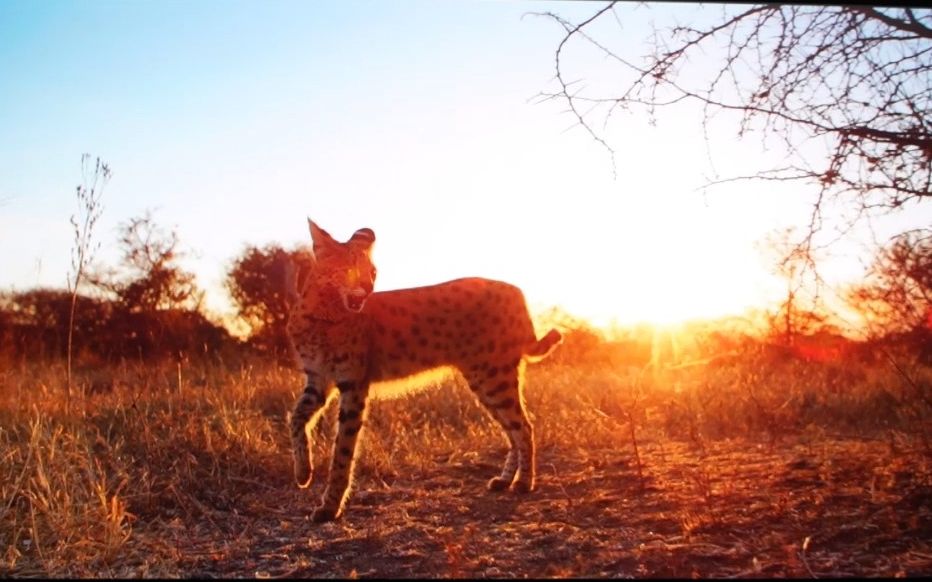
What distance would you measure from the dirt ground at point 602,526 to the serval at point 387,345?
32 centimetres

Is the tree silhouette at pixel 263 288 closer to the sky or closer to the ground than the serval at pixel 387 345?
closer to the sky

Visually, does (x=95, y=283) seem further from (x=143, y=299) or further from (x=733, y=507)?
(x=733, y=507)

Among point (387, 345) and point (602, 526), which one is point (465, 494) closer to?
point (387, 345)

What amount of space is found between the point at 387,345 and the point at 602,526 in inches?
87.4

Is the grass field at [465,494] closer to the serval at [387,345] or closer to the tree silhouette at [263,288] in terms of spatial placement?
the serval at [387,345]

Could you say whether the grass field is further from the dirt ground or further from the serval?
the serval

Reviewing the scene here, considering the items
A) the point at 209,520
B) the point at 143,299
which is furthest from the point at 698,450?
the point at 143,299

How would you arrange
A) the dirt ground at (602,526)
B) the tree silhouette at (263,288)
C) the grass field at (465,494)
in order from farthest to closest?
the tree silhouette at (263,288) → the grass field at (465,494) → the dirt ground at (602,526)

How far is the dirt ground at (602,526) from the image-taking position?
369 centimetres

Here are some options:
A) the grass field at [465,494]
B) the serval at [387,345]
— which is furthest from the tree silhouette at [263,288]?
the serval at [387,345]

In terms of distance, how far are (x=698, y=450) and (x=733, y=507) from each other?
230 cm

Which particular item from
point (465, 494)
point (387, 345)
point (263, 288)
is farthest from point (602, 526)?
point (263, 288)

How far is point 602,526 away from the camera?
453 cm

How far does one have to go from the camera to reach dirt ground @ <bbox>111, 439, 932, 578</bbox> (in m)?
3.69
